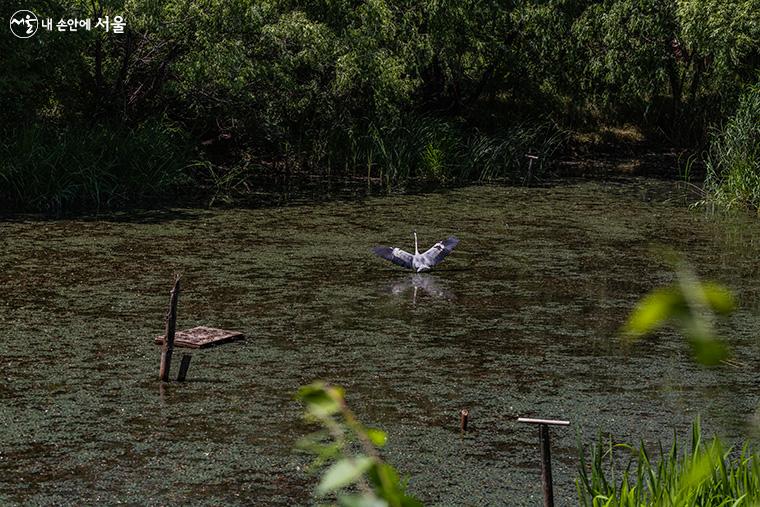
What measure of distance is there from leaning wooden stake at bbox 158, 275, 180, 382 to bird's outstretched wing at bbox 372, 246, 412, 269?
3.12 meters

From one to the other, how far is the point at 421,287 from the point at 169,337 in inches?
119

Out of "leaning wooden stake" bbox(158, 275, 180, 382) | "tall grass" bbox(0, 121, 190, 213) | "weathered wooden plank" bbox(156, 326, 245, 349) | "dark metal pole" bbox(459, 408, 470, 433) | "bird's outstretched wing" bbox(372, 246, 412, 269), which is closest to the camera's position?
"dark metal pole" bbox(459, 408, 470, 433)

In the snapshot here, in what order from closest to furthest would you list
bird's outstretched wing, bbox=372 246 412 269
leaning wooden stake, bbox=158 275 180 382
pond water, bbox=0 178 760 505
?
pond water, bbox=0 178 760 505
leaning wooden stake, bbox=158 275 180 382
bird's outstretched wing, bbox=372 246 412 269

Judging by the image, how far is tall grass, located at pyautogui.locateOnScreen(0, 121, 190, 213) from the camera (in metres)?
11.4

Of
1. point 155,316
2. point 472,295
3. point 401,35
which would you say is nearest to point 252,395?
point 155,316

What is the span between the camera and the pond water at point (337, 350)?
15.3 ft

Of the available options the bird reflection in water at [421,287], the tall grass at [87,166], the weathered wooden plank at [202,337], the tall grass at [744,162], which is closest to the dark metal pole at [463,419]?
the weathered wooden plank at [202,337]

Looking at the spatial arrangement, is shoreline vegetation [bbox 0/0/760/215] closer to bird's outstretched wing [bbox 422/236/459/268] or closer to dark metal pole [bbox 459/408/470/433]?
bird's outstretched wing [bbox 422/236/459/268]

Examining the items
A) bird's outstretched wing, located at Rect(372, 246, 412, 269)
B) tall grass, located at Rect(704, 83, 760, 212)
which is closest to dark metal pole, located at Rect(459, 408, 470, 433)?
bird's outstretched wing, located at Rect(372, 246, 412, 269)

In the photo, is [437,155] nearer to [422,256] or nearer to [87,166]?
[87,166]

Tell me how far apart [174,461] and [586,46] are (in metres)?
13.0

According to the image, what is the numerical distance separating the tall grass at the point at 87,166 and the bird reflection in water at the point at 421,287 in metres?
3.94

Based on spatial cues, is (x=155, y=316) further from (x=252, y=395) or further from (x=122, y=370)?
(x=252, y=395)

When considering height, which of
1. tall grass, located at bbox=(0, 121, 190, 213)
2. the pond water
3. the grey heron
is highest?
tall grass, located at bbox=(0, 121, 190, 213)
